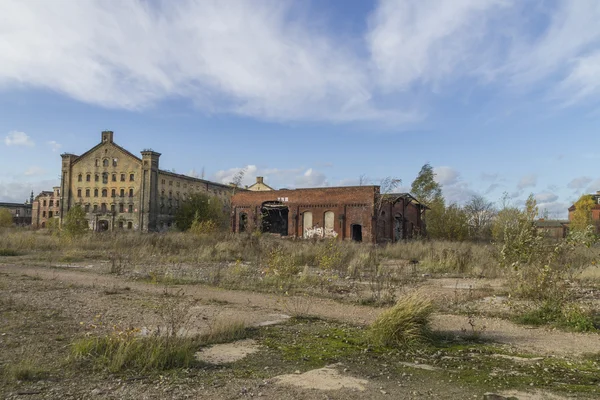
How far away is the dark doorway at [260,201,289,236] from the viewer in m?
40.6

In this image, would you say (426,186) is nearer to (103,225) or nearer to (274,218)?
(274,218)

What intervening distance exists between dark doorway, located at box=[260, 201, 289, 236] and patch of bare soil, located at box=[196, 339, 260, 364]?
33.6m

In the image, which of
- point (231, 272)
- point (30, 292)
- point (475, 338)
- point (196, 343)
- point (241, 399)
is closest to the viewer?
point (241, 399)

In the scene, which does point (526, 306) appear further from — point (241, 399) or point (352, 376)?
point (241, 399)

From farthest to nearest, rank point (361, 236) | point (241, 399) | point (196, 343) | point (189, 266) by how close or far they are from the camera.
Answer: point (361, 236) < point (189, 266) < point (196, 343) < point (241, 399)

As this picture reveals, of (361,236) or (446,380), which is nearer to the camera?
(446,380)

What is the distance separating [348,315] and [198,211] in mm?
53563

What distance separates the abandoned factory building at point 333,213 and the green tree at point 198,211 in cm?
1781

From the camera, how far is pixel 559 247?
8.80 meters

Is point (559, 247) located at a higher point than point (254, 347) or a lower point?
higher

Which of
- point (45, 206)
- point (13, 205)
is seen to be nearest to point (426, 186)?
point (45, 206)

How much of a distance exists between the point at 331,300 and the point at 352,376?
539 cm

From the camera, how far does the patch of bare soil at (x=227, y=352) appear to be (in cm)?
558

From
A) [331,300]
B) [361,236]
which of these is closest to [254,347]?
[331,300]
